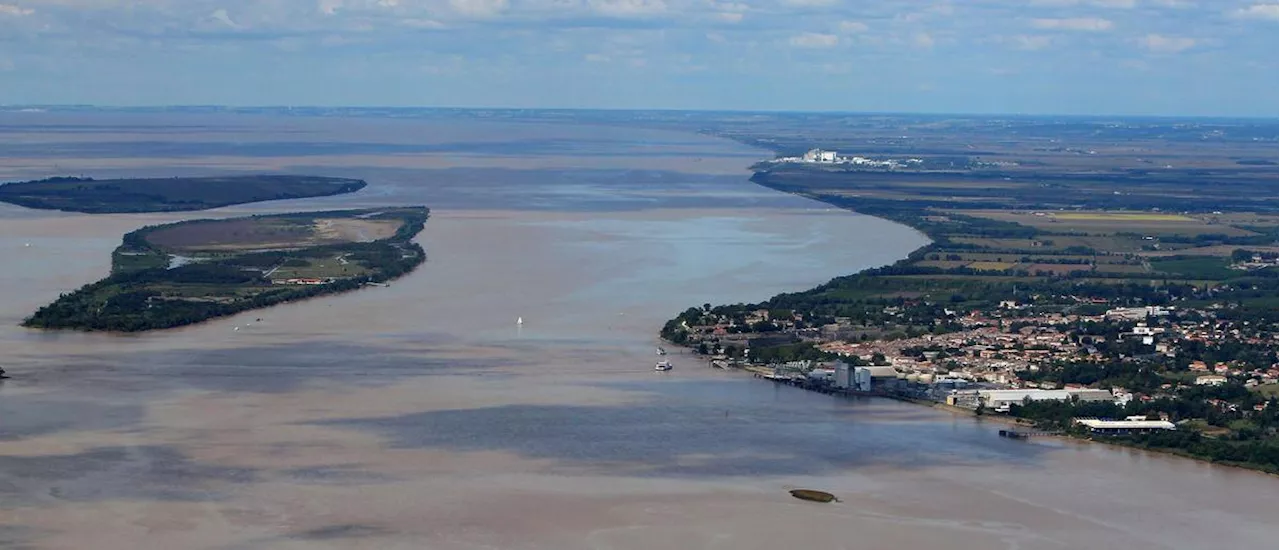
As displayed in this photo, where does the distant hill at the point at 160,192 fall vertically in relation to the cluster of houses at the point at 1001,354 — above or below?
below

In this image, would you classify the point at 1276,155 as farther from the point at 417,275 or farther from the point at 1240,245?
the point at 417,275

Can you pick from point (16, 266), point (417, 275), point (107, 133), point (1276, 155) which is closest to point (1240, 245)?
point (417, 275)

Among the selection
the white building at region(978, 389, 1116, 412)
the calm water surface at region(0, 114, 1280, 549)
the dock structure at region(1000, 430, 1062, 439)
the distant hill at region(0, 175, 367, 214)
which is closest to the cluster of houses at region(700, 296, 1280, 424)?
the white building at region(978, 389, 1116, 412)

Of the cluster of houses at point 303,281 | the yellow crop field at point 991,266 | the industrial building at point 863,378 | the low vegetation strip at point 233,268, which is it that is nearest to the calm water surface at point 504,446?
the low vegetation strip at point 233,268

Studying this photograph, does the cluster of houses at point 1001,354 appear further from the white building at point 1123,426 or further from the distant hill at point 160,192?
the distant hill at point 160,192

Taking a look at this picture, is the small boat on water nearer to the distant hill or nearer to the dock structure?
the dock structure

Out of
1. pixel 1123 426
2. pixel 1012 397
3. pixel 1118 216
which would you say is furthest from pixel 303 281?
pixel 1118 216
